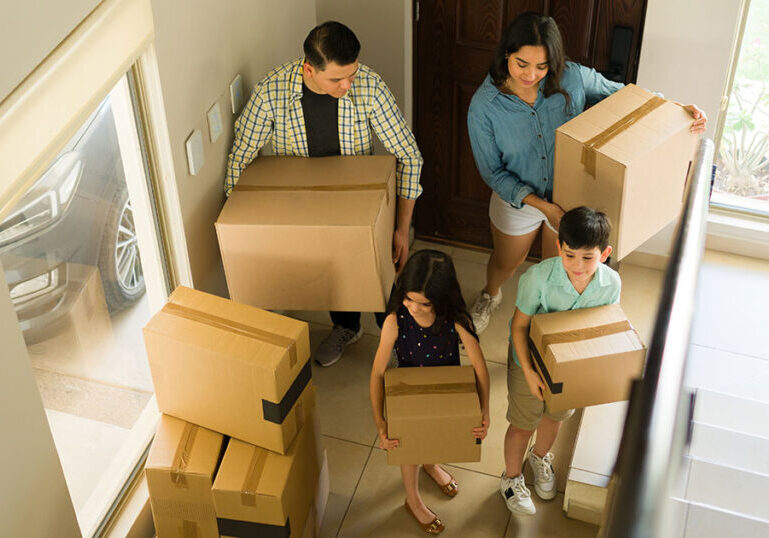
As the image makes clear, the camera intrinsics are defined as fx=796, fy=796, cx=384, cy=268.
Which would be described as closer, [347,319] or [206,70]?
[206,70]

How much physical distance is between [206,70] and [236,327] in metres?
0.83

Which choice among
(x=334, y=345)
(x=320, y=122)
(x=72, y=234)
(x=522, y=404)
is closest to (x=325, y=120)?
(x=320, y=122)

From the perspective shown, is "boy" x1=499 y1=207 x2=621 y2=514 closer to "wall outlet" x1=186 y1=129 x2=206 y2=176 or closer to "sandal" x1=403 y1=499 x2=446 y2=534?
"sandal" x1=403 y1=499 x2=446 y2=534

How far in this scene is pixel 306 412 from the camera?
2383 millimetres

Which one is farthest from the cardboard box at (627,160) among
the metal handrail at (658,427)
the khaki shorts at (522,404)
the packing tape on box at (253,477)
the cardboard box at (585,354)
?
the metal handrail at (658,427)

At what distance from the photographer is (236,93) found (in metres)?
2.71

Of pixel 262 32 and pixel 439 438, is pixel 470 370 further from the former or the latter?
pixel 262 32

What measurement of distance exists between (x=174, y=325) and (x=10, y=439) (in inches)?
21.9

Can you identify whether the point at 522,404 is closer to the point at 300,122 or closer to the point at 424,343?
the point at 424,343

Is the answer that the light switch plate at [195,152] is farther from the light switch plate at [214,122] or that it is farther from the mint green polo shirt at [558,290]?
the mint green polo shirt at [558,290]

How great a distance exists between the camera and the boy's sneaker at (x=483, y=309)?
341 cm

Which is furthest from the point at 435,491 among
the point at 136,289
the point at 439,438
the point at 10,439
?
the point at 10,439

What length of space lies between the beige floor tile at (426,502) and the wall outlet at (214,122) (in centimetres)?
128

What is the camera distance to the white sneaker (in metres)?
2.73
